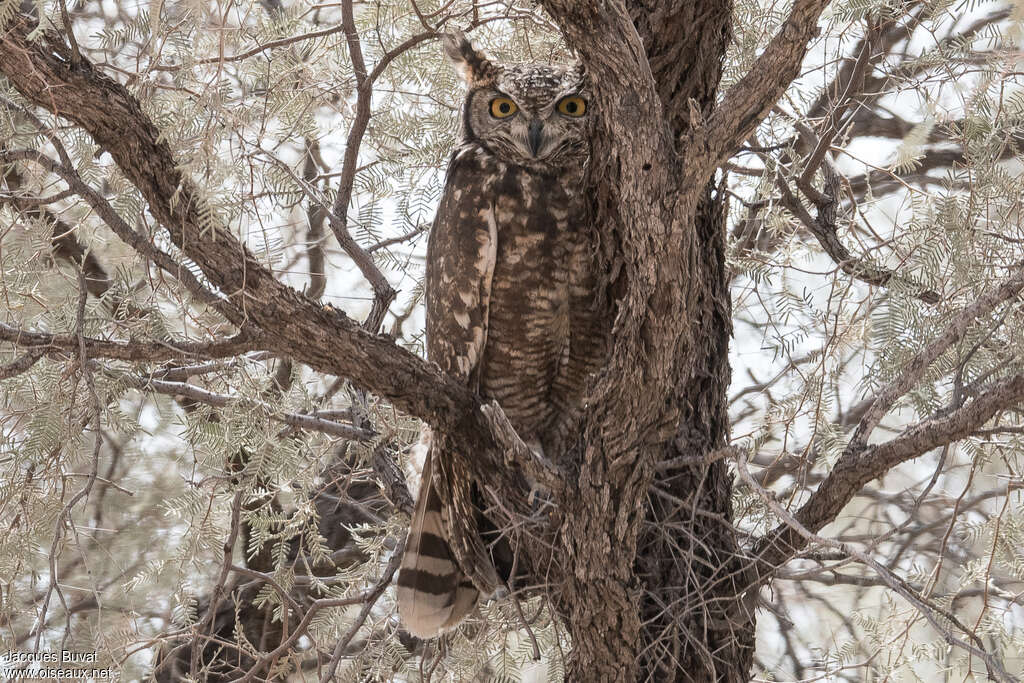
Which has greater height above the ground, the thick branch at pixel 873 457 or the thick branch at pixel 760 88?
the thick branch at pixel 760 88

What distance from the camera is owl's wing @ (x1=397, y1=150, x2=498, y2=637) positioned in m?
2.36

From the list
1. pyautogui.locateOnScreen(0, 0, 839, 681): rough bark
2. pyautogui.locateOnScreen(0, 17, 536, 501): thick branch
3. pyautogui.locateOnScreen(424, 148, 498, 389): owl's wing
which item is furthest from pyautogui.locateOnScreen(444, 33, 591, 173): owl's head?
pyautogui.locateOnScreen(0, 17, 536, 501): thick branch

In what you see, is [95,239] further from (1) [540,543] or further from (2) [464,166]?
(1) [540,543]

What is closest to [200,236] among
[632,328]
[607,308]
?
[632,328]

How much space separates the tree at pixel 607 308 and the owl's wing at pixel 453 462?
0.11m

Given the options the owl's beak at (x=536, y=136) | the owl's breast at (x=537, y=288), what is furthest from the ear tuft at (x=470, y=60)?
the owl's breast at (x=537, y=288)

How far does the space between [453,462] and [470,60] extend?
1.09 m

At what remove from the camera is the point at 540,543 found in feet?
6.85

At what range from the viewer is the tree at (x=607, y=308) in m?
1.60

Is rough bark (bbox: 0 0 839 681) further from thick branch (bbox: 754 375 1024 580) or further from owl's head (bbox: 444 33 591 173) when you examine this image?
owl's head (bbox: 444 33 591 173)

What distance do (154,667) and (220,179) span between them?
1.44 meters

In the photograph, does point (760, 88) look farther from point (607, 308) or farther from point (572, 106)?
point (572, 106)

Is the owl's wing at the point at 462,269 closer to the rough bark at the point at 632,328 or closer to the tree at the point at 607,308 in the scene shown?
the tree at the point at 607,308

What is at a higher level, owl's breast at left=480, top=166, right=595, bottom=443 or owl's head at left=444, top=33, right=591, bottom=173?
owl's head at left=444, top=33, right=591, bottom=173
